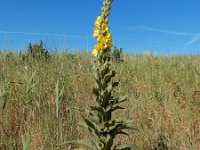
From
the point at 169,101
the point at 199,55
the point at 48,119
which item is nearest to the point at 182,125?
the point at 169,101

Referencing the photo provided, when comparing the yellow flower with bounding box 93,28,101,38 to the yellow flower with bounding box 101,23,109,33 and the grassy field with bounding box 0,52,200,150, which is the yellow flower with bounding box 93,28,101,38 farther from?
the grassy field with bounding box 0,52,200,150

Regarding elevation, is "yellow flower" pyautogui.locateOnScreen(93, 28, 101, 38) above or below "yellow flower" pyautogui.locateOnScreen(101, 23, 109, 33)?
below

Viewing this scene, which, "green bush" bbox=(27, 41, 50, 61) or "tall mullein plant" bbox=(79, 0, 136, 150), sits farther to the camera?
"green bush" bbox=(27, 41, 50, 61)

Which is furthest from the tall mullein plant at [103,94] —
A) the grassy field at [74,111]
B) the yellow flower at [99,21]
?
the grassy field at [74,111]

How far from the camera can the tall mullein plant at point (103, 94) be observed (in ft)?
8.14

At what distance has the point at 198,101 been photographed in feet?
17.4

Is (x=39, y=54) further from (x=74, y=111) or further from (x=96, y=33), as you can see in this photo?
(x=96, y=33)

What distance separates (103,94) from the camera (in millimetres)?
2508

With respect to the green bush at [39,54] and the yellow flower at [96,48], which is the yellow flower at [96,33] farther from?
the green bush at [39,54]

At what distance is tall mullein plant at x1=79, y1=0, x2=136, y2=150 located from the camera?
8.14 ft

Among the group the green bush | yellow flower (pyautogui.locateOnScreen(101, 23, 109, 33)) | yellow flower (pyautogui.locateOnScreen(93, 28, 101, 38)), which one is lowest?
yellow flower (pyautogui.locateOnScreen(93, 28, 101, 38))

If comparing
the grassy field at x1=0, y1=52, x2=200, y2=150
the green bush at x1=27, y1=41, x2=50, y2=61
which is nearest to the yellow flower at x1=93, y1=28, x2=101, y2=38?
the grassy field at x1=0, y1=52, x2=200, y2=150

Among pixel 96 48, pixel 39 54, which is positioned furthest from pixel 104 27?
pixel 39 54

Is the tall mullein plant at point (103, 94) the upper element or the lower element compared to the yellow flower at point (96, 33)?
lower
